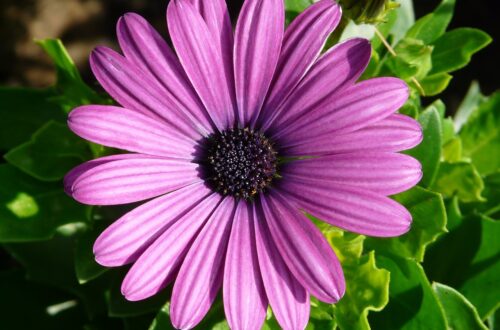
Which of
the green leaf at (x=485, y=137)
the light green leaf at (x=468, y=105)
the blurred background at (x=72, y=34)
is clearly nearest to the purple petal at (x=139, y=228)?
the green leaf at (x=485, y=137)

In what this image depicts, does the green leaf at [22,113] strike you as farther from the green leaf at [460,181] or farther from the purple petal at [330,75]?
the green leaf at [460,181]

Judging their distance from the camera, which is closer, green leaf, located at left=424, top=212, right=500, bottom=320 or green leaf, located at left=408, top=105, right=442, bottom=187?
green leaf, located at left=408, top=105, right=442, bottom=187

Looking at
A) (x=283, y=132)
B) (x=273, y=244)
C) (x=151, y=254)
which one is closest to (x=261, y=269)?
(x=273, y=244)

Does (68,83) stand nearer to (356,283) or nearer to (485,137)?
(356,283)

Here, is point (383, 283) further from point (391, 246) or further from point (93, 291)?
point (93, 291)

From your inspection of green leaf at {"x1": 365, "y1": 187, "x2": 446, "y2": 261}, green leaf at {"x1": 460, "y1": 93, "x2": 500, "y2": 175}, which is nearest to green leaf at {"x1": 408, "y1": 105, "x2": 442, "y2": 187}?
Answer: green leaf at {"x1": 365, "y1": 187, "x2": 446, "y2": 261}

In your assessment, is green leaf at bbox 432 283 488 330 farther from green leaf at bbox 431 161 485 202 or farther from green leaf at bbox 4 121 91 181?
green leaf at bbox 4 121 91 181
